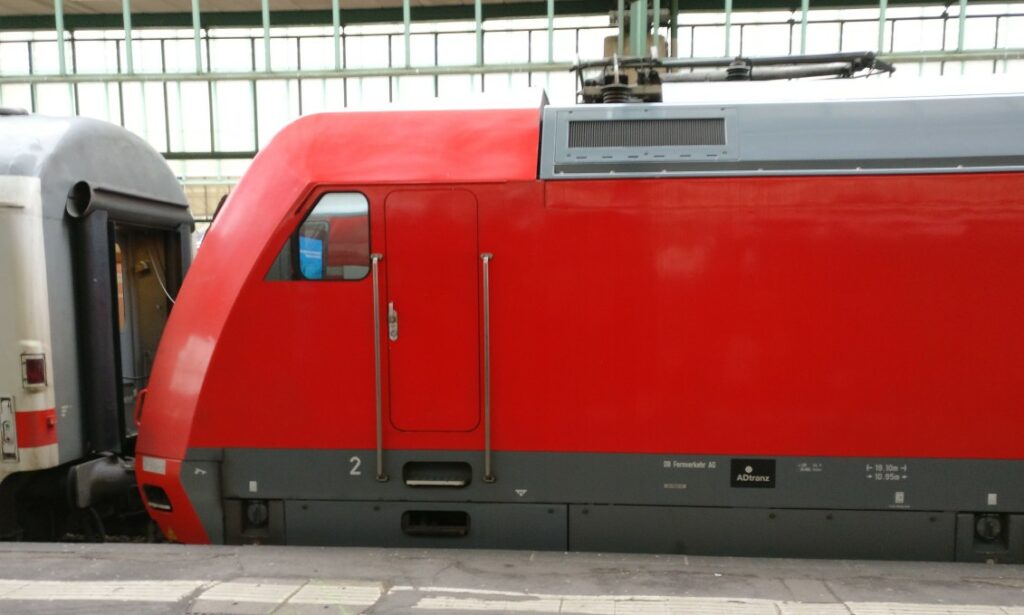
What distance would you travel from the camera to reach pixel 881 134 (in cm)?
355

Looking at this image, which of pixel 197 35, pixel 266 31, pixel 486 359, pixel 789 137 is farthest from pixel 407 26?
pixel 486 359

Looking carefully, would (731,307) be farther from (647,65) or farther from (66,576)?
(66,576)

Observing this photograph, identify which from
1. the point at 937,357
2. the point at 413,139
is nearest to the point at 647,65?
the point at 413,139

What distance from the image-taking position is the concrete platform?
3053 millimetres

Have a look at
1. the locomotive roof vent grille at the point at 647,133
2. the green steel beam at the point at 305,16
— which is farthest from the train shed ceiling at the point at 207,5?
the locomotive roof vent grille at the point at 647,133

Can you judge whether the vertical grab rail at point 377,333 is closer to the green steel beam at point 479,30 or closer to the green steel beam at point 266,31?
the green steel beam at point 479,30

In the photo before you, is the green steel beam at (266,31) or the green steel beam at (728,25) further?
the green steel beam at (266,31)

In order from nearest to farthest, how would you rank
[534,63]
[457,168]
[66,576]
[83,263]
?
[66,576] < [457,168] < [83,263] < [534,63]

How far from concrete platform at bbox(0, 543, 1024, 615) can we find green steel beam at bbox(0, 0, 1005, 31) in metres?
11.1

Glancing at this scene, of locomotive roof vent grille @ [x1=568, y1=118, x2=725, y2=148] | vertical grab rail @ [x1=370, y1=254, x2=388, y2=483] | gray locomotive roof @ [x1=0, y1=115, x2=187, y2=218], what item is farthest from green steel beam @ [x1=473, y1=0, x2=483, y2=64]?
vertical grab rail @ [x1=370, y1=254, x2=388, y2=483]

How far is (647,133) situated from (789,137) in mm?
751

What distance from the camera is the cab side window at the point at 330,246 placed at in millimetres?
3734

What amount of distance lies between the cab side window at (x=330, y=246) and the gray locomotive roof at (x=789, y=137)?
3.52 ft

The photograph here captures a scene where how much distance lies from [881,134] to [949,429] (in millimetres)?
1579
